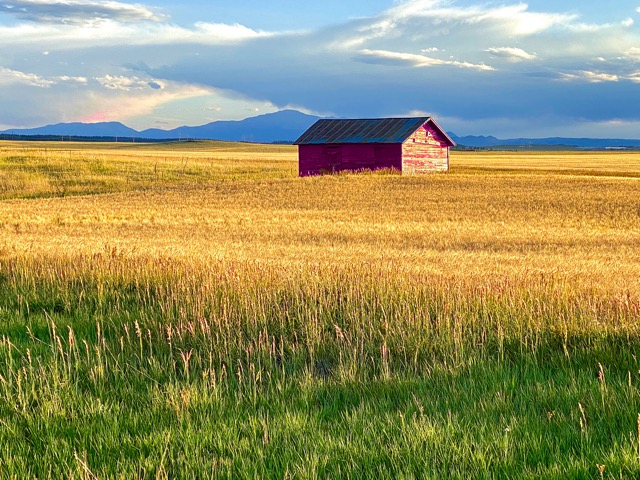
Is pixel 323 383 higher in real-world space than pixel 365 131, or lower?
lower

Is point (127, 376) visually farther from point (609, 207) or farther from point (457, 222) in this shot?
point (609, 207)

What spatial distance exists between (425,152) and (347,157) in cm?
655

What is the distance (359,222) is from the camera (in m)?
27.0

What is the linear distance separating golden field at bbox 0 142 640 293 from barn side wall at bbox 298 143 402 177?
4.43 m

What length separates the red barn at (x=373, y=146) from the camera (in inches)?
2093

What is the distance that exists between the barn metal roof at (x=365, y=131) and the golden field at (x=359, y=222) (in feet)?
18.4

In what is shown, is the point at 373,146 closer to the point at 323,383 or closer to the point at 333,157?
the point at 333,157

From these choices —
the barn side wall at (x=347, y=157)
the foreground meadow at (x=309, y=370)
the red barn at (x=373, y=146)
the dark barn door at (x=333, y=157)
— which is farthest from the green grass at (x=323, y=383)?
the dark barn door at (x=333, y=157)

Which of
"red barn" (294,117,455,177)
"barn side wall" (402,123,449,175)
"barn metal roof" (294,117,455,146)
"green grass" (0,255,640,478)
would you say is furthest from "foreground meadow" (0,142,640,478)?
"barn metal roof" (294,117,455,146)

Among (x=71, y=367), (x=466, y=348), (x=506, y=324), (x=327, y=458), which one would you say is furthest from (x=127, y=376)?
(x=506, y=324)

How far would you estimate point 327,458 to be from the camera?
3.97 metres

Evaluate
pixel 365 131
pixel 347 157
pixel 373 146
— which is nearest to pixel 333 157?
pixel 347 157

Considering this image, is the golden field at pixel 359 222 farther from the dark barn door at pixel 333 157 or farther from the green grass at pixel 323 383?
the dark barn door at pixel 333 157

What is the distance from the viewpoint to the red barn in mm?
53156
